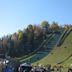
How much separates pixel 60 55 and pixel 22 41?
20663mm

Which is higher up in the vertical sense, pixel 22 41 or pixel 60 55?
pixel 22 41

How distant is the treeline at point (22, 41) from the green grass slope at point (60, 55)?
8902 millimetres

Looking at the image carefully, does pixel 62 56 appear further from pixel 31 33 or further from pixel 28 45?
pixel 31 33

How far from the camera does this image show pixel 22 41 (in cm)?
8719

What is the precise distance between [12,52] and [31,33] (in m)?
12.1

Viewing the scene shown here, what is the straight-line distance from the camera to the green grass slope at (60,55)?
6199cm

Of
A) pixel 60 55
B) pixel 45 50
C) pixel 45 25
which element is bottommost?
pixel 60 55

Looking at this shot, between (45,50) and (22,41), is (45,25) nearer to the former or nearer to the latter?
(22,41)

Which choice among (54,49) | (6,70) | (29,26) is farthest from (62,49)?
(6,70)

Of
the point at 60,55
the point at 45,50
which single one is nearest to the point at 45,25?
the point at 45,50

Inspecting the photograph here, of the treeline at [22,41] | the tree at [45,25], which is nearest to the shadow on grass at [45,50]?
the treeline at [22,41]

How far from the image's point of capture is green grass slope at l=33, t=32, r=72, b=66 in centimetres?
6199

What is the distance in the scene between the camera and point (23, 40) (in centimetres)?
8744

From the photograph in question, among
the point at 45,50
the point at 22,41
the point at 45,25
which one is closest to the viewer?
the point at 45,50
